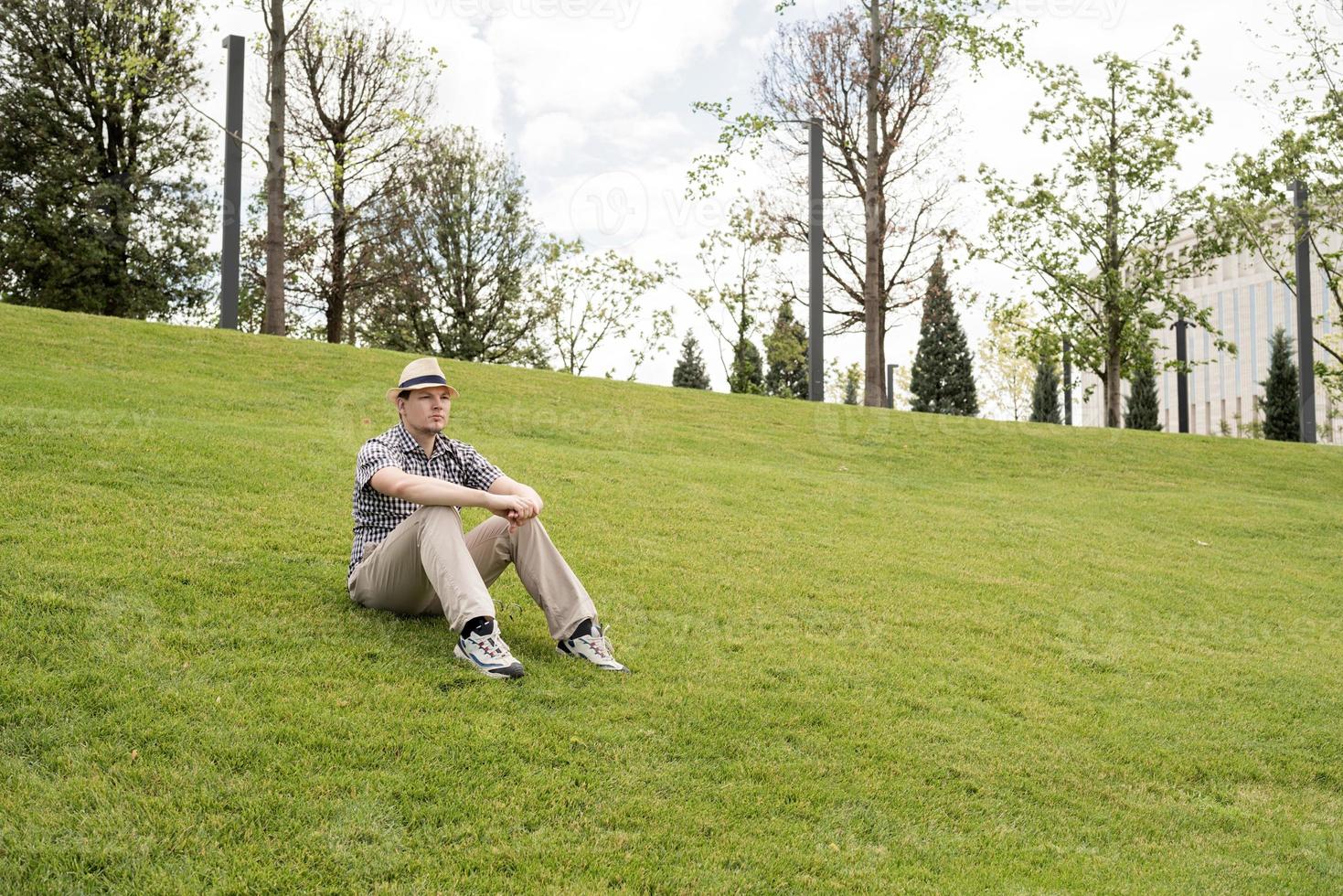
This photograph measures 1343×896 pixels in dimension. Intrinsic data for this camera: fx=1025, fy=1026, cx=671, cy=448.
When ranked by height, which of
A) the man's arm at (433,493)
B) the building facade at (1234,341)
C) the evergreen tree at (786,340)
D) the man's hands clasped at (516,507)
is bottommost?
the man's hands clasped at (516,507)

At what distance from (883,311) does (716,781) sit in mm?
28303

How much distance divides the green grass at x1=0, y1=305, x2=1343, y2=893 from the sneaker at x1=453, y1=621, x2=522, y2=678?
0.26ft

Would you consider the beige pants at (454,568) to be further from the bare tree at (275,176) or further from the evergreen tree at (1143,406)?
the evergreen tree at (1143,406)

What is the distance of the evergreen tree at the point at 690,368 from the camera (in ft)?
213

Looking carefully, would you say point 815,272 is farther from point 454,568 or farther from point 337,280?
point 337,280

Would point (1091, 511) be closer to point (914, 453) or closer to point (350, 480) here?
point (914, 453)

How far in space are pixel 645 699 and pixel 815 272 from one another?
16.8 meters

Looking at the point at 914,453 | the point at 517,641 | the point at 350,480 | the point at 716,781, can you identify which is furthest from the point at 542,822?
the point at 914,453

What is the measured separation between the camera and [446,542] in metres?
5.01

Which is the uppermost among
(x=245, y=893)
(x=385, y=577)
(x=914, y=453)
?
(x=914, y=453)

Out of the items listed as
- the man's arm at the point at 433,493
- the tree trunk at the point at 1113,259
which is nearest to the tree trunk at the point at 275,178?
the man's arm at the point at 433,493

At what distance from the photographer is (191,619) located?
5.23 m

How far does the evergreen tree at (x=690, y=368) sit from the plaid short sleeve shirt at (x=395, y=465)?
59.2 metres

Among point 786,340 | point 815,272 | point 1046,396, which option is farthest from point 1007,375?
point 815,272
